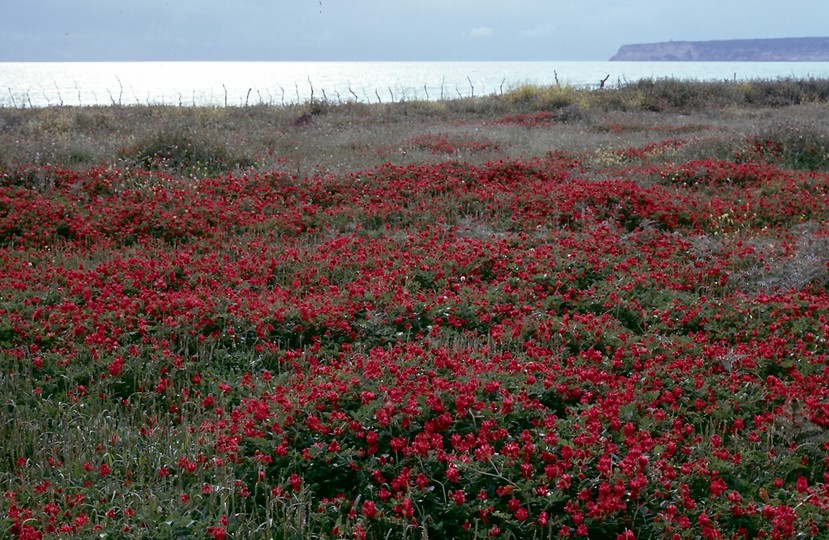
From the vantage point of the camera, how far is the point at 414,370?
5355mm

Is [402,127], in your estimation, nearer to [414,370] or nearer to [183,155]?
[183,155]

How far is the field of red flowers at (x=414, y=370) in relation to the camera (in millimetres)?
3941

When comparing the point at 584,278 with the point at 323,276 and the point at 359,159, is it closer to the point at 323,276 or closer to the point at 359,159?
the point at 323,276

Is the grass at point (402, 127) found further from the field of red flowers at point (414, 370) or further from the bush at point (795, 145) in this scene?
the field of red flowers at point (414, 370)

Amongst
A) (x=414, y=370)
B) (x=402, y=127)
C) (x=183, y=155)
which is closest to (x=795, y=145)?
(x=402, y=127)

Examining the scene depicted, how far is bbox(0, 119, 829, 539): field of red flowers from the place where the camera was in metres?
3.94

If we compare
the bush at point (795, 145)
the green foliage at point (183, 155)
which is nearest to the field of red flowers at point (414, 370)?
the green foliage at point (183, 155)

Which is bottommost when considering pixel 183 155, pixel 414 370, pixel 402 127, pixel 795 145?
pixel 414 370

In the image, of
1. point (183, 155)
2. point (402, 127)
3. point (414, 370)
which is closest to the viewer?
point (414, 370)

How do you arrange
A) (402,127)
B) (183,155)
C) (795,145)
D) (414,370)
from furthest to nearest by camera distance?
(402,127)
(795,145)
(183,155)
(414,370)

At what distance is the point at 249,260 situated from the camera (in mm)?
8859

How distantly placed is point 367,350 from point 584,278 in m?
2.91

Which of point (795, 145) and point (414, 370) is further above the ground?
point (795, 145)

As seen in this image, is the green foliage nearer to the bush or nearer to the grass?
the grass
